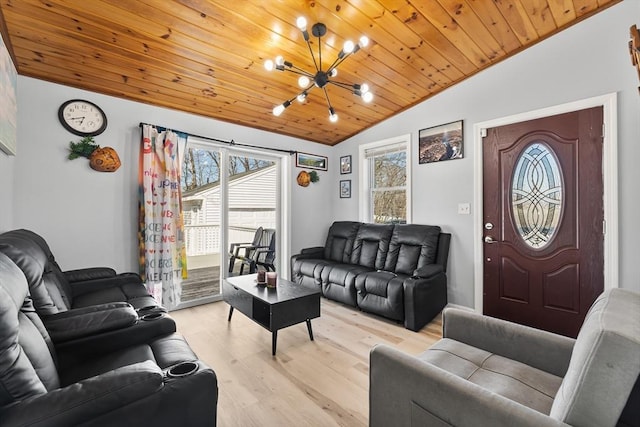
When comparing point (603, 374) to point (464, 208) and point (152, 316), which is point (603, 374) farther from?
point (464, 208)

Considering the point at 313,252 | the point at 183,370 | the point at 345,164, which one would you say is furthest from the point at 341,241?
the point at 183,370

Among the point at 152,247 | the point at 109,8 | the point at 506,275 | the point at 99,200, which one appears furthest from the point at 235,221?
the point at 506,275

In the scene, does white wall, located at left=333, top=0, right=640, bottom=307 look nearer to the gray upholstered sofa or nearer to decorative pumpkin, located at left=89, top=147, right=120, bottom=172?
the gray upholstered sofa

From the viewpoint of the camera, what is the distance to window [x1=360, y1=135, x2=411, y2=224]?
402 centimetres

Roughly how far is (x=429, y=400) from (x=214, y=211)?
3312mm

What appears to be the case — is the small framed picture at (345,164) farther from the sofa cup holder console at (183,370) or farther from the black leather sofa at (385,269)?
the sofa cup holder console at (183,370)

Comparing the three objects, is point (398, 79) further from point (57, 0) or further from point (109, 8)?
point (57, 0)

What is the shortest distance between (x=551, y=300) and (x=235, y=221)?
3684mm

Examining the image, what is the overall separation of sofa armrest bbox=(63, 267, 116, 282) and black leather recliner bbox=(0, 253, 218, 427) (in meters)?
1.43

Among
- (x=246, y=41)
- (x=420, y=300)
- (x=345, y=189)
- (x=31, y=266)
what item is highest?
(x=246, y=41)

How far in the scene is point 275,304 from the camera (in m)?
2.31

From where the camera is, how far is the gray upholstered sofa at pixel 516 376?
790 millimetres

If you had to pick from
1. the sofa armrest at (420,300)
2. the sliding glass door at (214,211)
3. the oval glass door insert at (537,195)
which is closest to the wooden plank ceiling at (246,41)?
the sliding glass door at (214,211)

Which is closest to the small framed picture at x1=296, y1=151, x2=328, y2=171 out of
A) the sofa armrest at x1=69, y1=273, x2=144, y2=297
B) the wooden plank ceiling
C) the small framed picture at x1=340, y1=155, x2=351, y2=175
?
the small framed picture at x1=340, y1=155, x2=351, y2=175
